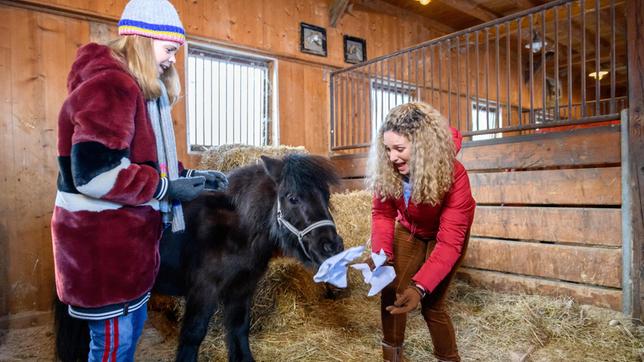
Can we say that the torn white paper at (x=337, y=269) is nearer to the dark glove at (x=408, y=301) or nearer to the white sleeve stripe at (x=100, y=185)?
the dark glove at (x=408, y=301)

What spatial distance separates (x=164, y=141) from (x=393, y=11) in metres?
5.16

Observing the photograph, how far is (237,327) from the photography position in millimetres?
1979

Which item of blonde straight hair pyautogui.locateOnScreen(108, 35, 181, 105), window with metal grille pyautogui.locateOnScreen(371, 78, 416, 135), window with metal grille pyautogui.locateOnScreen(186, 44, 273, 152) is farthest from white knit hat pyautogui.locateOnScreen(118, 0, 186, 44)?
window with metal grille pyautogui.locateOnScreen(371, 78, 416, 135)

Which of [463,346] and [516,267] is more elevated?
[516,267]

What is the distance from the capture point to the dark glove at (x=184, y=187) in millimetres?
1234

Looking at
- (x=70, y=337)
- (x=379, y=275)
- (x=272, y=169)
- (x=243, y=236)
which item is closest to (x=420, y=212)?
(x=379, y=275)

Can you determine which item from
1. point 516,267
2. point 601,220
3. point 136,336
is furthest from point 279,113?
point 136,336

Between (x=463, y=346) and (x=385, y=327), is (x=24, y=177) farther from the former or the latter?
(x=463, y=346)

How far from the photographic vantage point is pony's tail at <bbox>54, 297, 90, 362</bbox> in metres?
1.66

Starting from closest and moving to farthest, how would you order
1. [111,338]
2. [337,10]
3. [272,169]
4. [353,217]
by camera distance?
1. [111,338]
2. [272,169]
3. [353,217]
4. [337,10]

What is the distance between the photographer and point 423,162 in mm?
1491

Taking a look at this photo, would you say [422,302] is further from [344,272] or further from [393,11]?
[393,11]


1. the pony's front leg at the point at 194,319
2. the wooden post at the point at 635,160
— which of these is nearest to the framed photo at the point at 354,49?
the wooden post at the point at 635,160

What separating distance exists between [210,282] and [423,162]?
1.06 meters
